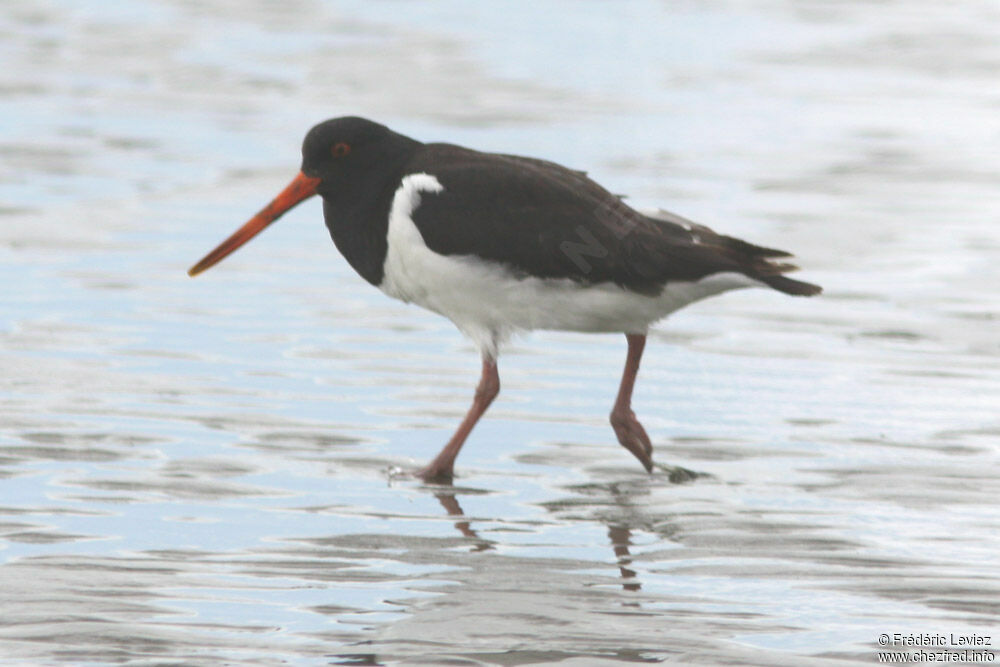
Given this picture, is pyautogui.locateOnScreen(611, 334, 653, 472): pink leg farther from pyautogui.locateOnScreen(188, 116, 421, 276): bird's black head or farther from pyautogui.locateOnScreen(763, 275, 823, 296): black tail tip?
pyautogui.locateOnScreen(188, 116, 421, 276): bird's black head

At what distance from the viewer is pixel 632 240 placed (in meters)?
7.37

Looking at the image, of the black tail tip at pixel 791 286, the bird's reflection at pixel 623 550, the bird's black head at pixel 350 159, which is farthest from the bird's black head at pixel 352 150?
the bird's reflection at pixel 623 550

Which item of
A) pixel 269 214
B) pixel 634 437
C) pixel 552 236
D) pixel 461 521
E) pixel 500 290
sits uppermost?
pixel 552 236

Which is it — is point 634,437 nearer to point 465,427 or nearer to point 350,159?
point 465,427

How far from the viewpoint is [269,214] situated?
26.6ft

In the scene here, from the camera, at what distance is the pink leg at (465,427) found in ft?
23.4

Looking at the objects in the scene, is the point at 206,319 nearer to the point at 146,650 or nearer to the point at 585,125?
the point at 146,650

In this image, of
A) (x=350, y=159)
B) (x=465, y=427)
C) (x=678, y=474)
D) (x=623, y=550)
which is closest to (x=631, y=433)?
(x=678, y=474)

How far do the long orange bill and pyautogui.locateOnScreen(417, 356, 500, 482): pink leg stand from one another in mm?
1039

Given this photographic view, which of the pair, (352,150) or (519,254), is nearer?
(519,254)

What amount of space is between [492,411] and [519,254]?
1.06m

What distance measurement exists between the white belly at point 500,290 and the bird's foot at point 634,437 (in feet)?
1.34

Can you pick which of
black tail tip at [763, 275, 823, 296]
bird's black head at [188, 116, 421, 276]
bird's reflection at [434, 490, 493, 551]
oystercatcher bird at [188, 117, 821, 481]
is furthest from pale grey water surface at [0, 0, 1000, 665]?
bird's black head at [188, 116, 421, 276]

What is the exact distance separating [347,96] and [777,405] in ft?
28.2
